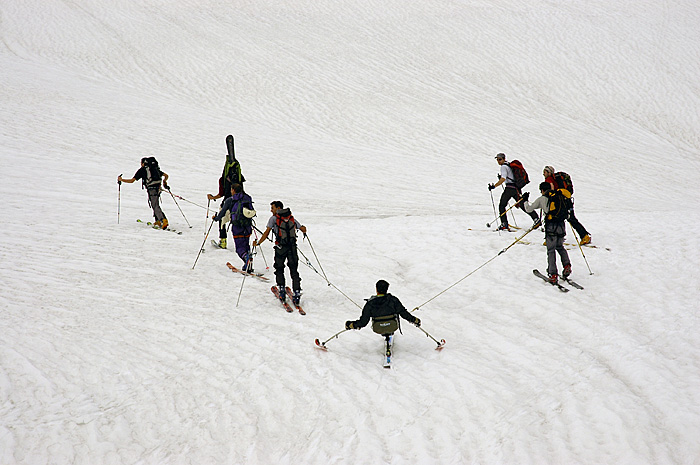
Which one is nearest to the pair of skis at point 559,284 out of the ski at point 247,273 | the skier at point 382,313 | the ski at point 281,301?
the skier at point 382,313

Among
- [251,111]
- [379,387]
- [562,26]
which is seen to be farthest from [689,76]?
[379,387]

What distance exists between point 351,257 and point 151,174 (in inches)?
193

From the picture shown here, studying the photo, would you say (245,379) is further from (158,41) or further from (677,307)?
(158,41)

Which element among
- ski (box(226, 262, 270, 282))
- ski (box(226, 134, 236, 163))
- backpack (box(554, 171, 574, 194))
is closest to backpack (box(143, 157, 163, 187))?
ski (box(226, 134, 236, 163))

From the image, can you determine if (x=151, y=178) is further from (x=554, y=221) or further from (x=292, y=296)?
(x=554, y=221)

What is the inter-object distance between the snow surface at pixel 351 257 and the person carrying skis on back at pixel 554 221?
428 millimetres

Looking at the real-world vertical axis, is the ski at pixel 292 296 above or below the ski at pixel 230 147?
below

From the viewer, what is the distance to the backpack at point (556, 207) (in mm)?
8234

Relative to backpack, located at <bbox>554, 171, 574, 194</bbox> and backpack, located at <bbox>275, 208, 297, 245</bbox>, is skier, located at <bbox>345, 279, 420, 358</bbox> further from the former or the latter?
backpack, located at <bbox>554, 171, 574, 194</bbox>

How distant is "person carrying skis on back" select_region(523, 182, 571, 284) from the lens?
826 centimetres

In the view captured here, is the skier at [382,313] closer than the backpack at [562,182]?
Yes

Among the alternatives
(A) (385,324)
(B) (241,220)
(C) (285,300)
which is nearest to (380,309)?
(A) (385,324)

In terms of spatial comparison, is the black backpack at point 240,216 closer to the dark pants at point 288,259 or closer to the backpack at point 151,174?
the dark pants at point 288,259

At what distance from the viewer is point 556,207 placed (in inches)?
325
